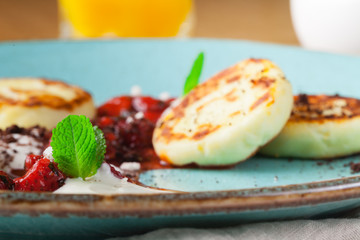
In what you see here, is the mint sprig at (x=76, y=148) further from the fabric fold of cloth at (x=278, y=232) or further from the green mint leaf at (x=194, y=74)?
the green mint leaf at (x=194, y=74)

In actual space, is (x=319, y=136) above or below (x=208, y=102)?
below

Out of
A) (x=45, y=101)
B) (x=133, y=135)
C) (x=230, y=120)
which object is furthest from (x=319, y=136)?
(x=45, y=101)

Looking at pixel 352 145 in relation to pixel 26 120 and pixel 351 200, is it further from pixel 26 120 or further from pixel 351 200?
pixel 26 120

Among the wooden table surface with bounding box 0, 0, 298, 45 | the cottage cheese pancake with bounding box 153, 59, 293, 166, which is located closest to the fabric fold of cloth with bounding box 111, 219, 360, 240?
the cottage cheese pancake with bounding box 153, 59, 293, 166

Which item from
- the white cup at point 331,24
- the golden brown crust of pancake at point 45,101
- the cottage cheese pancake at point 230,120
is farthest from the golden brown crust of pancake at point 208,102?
the white cup at point 331,24

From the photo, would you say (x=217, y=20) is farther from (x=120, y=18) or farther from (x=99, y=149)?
(x=99, y=149)

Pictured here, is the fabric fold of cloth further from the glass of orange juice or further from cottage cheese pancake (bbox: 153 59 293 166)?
the glass of orange juice
